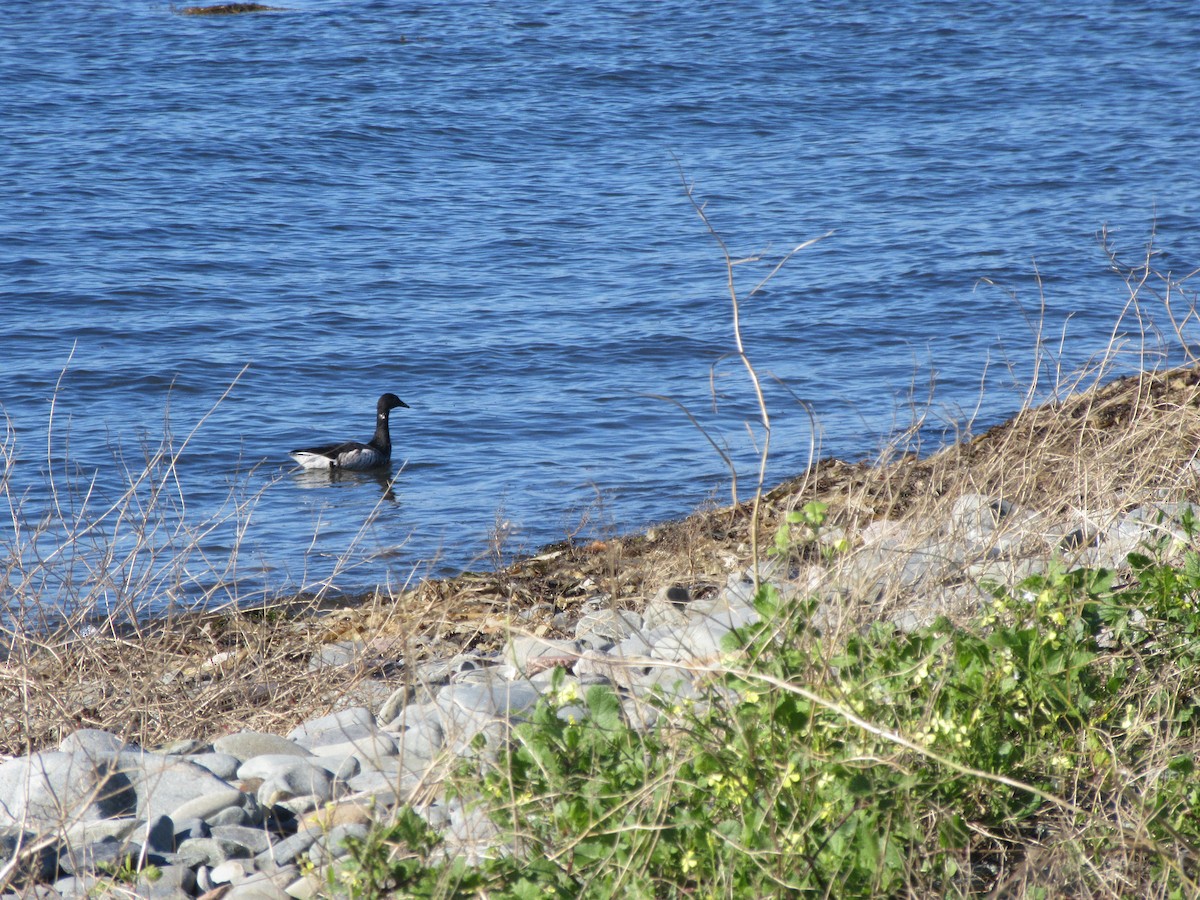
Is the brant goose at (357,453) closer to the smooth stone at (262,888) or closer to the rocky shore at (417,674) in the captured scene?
the rocky shore at (417,674)

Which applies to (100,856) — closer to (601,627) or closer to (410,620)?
(410,620)

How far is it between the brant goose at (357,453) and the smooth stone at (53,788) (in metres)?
7.49

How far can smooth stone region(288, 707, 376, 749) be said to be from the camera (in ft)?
14.7

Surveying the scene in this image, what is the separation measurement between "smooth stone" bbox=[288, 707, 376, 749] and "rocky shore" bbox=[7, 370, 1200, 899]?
0.03 ft

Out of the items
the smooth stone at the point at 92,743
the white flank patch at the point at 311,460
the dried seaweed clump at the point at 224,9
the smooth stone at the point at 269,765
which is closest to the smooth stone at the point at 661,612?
the smooth stone at the point at 269,765

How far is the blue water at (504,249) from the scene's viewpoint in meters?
10.1

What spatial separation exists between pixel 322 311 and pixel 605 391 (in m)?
3.91

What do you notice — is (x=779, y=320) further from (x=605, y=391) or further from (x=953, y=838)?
(x=953, y=838)

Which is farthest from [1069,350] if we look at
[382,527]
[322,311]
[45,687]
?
[45,687]

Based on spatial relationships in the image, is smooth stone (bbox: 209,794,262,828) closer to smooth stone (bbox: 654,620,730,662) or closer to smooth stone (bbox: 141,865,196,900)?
smooth stone (bbox: 141,865,196,900)

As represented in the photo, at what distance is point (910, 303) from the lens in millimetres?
15086

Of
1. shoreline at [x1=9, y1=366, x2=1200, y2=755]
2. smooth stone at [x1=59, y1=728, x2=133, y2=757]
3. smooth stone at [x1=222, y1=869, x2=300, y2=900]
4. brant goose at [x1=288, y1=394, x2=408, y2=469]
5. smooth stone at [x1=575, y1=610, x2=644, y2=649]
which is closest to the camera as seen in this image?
smooth stone at [x1=222, y1=869, x2=300, y2=900]

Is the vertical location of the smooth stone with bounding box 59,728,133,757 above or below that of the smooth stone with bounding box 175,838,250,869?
below

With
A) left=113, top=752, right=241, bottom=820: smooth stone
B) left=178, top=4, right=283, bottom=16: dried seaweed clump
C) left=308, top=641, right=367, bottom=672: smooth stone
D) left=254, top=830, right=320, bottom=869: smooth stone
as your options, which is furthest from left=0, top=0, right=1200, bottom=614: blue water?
left=254, top=830, right=320, bottom=869: smooth stone
